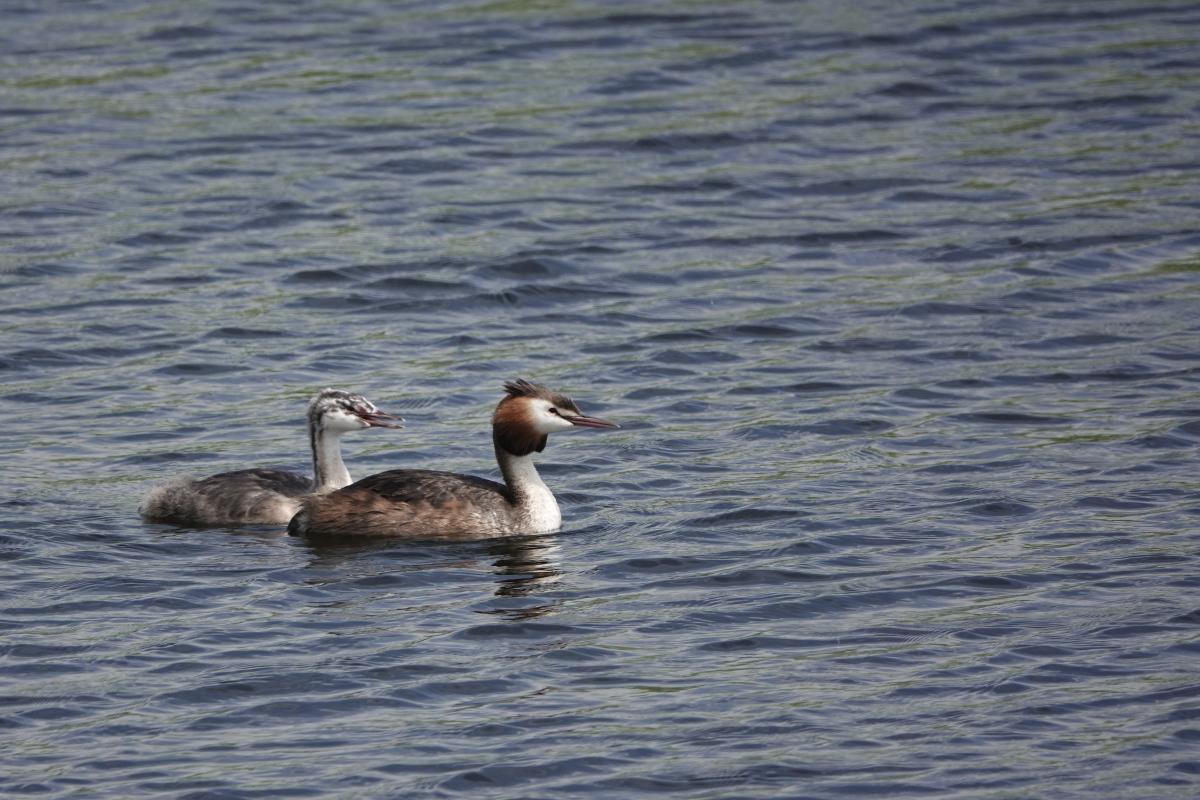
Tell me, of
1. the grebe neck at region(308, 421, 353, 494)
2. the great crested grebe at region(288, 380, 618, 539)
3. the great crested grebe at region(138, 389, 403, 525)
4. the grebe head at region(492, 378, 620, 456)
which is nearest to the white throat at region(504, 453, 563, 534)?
the great crested grebe at region(288, 380, 618, 539)

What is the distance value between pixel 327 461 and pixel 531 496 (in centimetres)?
150

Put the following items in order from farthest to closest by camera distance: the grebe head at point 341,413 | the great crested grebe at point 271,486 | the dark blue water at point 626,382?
the grebe head at point 341,413 → the great crested grebe at point 271,486 → the dark blue water at point 626,382

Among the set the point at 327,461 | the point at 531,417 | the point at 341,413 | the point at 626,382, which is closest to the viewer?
the point at 531,417

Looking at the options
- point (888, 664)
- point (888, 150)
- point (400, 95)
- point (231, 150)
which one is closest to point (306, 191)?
point (231, 150)

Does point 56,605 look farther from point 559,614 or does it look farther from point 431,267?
point 431,267

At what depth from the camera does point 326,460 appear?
1495cm

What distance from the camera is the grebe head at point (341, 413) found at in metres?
14.8

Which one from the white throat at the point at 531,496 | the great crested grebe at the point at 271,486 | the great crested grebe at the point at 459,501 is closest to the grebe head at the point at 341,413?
the great crested grebe at the point at 271,486

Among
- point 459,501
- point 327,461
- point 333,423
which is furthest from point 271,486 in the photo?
point 459,501

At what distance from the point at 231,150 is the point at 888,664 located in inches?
543

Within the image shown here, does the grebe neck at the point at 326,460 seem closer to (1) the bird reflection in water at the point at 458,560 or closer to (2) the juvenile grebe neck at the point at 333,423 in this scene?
(2) the juvenile grebe neck at the point at 333,423

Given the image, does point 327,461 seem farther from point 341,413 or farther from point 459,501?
point 459,501

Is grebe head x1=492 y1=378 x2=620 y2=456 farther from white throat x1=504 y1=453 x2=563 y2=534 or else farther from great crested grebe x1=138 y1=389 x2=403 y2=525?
great crested grebe x1=138 y1=389 x2=403 y2=525

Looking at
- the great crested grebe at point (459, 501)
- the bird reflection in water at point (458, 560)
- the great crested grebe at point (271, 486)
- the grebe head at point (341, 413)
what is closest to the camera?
the bird reflection in water at point (458, 560)
